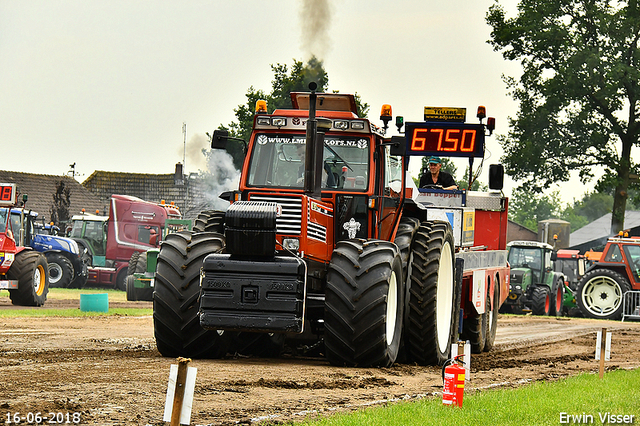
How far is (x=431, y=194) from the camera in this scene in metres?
16.2

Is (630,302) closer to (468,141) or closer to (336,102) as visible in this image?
(468,141)

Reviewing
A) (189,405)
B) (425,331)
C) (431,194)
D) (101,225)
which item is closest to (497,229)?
(431,194)

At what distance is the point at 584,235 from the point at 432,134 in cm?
6827

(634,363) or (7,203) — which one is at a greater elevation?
(7,203)

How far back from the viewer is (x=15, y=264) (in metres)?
23.8

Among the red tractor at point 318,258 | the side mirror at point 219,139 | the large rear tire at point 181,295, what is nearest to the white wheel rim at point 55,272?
the red tractor at point 318,258

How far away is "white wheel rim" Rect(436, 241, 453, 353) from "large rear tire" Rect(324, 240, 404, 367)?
2.32 meters

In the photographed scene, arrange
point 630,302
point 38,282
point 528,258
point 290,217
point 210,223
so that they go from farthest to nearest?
point 528,258, point 630,302, point 38,282, point 210,223, point 290,217

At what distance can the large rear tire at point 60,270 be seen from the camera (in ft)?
112

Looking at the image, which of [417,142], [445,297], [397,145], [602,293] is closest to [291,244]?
[397,145]

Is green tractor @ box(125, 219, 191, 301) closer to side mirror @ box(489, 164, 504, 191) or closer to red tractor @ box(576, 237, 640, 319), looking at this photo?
red tractor @ box(576, 237, 640, 319)

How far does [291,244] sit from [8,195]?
51.9ft

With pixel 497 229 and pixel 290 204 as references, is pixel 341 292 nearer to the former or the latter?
pixel 290 204

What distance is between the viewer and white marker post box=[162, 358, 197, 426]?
5.34 metres
